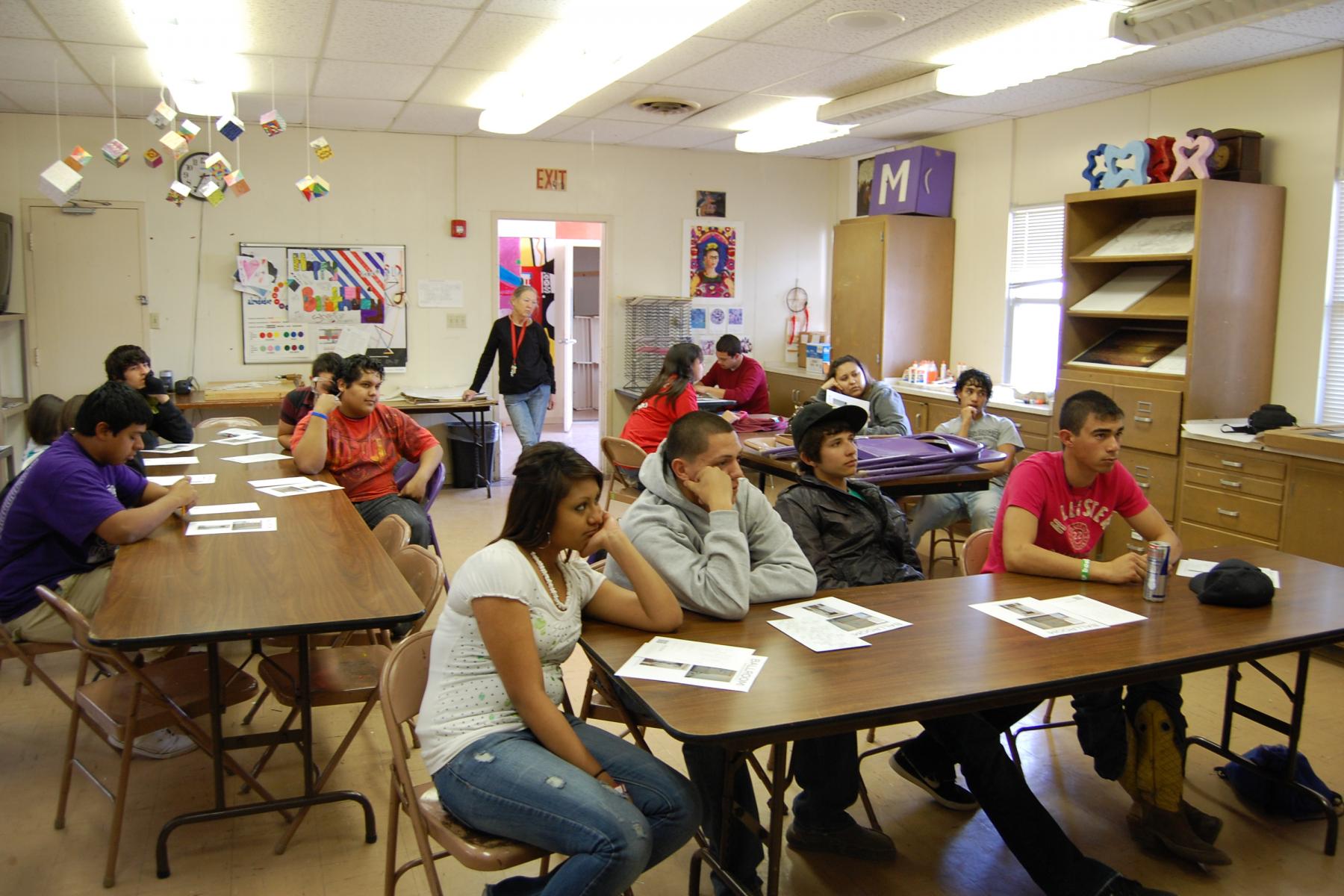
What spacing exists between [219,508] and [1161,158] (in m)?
4.94

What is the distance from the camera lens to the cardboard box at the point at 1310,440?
438 centimetres

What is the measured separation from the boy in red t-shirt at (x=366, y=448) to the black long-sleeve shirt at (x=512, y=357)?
9.82ft

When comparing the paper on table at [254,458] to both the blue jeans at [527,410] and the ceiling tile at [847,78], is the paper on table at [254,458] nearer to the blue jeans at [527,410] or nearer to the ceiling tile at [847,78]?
the blue jeans at [527,410]

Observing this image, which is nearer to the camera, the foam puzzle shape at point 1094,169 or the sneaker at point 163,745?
the sneaker at point 163,745

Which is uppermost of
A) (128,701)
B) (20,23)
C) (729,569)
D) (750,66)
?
(750,66)

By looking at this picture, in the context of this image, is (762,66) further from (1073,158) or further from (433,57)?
(1073,158)

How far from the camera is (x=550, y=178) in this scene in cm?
838

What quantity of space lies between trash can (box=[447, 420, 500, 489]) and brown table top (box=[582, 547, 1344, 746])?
18.7 feet

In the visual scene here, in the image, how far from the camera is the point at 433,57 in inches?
214

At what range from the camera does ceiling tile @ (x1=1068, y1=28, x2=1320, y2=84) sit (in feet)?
15.7

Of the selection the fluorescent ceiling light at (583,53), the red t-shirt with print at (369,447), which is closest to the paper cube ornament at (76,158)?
the red t-shirt with print at (369,447)

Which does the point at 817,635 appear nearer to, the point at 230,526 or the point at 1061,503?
the point at 1061,503

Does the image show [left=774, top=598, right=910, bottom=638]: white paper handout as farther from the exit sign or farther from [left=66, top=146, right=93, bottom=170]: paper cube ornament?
the exit sign

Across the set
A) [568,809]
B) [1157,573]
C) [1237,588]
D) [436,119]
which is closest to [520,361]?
[436,119]
